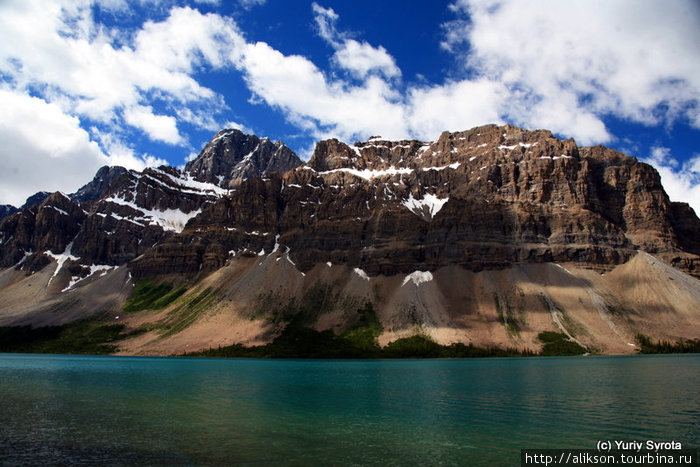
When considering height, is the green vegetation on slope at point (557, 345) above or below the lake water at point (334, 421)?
above

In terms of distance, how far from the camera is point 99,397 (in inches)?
2334

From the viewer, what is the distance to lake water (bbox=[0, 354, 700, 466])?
3216 centimetres

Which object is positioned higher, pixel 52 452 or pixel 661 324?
pixel 661 324

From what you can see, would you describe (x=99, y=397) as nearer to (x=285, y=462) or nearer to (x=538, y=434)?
(x=285, y=462)

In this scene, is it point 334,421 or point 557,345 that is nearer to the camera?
point 334,421

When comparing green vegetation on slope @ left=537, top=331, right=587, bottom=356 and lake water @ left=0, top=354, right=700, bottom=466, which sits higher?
green vegetation on slope @ left=537, top=331, right=587, bottom=356

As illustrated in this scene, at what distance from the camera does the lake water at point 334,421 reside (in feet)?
105

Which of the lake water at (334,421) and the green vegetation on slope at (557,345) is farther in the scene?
the green vegetation on slope at (557,345)

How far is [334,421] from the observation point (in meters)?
44.3

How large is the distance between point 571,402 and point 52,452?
48664mm

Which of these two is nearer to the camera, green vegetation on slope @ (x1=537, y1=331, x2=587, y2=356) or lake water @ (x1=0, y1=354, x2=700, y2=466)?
lake water @ (x1=0, y1=354, x2=700, y2=466)

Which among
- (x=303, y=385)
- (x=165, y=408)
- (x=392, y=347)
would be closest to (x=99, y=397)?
(x=165, y=408)

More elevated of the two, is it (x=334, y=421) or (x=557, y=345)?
(x=557, y=345)

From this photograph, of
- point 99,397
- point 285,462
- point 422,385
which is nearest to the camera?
point 285,462
